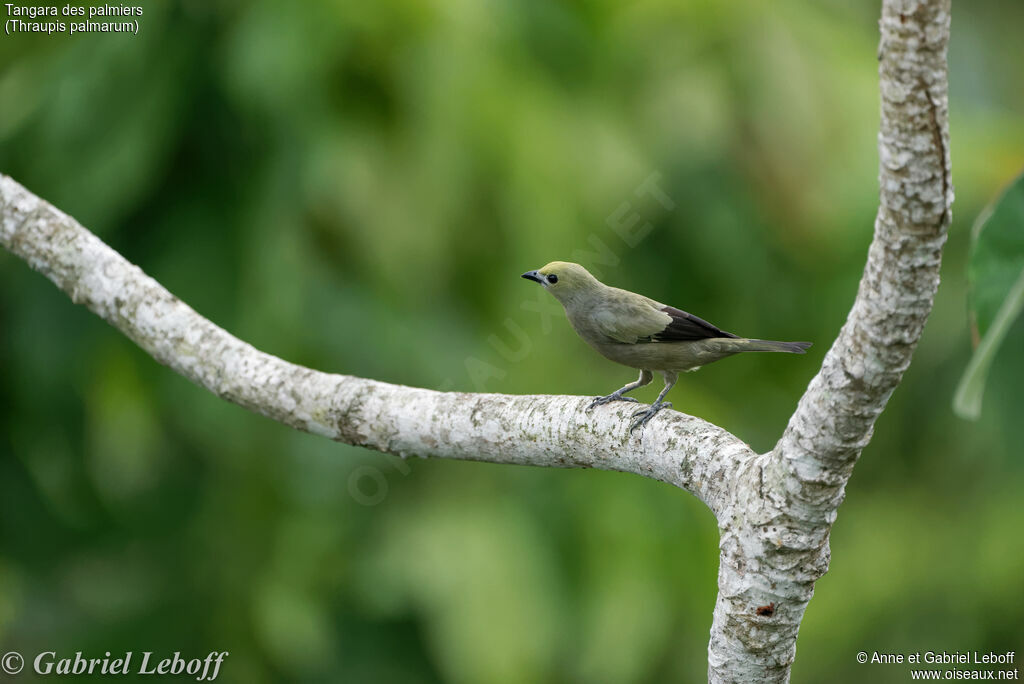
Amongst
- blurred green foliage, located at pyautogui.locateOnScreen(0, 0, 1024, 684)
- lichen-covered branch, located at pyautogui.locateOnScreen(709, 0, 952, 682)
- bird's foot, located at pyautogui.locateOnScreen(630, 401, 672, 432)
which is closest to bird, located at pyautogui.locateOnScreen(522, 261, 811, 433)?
bird's foot, located at pyautogui.locateOnScreen(630, 401, 672, 432)

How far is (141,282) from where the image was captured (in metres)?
3.27

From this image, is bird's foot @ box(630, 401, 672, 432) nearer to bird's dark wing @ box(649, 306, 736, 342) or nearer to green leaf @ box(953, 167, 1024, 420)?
bird's dark wing @ box(649, 306, 736, 342)

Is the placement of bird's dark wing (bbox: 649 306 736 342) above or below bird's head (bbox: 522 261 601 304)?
below

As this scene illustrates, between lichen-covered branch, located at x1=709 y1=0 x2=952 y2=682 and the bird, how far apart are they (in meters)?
0.87

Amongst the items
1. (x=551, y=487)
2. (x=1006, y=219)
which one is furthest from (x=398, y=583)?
(x=1006, y=219)

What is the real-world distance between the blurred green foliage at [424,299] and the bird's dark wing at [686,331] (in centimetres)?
296

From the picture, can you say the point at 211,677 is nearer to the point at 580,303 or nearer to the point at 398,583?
the point at 398,583

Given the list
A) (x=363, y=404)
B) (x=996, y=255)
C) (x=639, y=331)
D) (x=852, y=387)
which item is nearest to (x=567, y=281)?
(x=639, y=331)

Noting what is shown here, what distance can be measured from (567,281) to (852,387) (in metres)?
1.67

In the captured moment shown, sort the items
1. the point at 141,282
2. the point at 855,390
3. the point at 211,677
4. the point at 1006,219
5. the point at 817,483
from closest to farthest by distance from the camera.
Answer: the point at 1006,219 < the point at 855,390 < the point at 817,483 < the point at 141,282 < the point at 211,677

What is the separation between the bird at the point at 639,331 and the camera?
3.06 meters

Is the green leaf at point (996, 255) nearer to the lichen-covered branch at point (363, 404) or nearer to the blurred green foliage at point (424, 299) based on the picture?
the lichen-covered branch at point (363, 404)

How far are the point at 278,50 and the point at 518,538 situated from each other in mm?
3434

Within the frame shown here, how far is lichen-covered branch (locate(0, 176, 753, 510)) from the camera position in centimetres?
247
